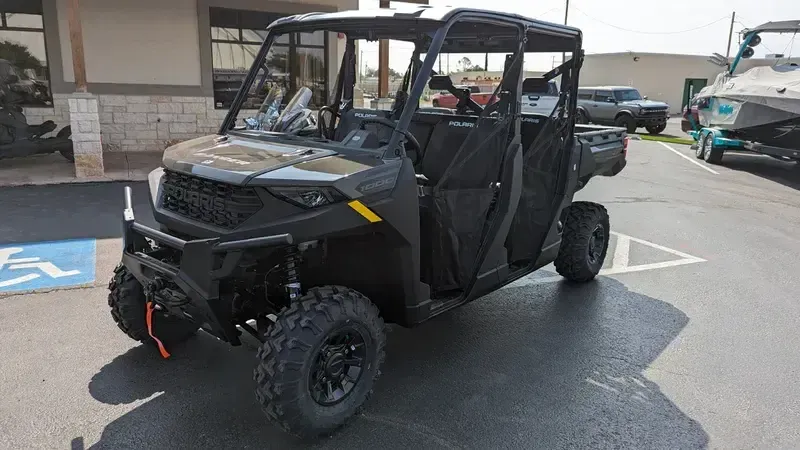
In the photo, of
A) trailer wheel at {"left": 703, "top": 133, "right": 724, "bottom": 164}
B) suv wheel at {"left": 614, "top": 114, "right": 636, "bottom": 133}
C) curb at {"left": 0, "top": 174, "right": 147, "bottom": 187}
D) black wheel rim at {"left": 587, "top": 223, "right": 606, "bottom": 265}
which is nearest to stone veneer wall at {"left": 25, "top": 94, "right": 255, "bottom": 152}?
curb at {"left": 0, "top": 174, "right": 147, "bottom": 187}

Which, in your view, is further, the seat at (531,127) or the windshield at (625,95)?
the windshield at (625,95)

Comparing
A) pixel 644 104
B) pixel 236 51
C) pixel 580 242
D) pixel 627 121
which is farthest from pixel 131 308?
pixel 644 104

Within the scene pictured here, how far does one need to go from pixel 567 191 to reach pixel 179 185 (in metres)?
3.10

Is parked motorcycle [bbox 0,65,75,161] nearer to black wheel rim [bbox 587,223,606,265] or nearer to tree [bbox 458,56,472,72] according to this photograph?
tree [bbox 458,56,472,72]

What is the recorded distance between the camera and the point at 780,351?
435 centimetres

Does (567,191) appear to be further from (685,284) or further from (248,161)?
(248,161)

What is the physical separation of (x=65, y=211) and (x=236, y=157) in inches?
228

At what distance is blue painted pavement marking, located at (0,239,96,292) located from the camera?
5.20m

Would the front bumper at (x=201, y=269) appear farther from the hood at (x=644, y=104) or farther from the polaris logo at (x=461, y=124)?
the hood at (x=644, y=104)

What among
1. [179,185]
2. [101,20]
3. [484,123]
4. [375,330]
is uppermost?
[101,20]

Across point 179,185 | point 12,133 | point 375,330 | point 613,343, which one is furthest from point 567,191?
point 12,133

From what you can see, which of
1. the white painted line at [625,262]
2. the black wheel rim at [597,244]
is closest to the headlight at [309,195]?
the white painted line at [625,262]

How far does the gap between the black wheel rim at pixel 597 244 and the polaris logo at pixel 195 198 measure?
3785 millimetres

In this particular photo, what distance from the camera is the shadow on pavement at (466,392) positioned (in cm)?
316
